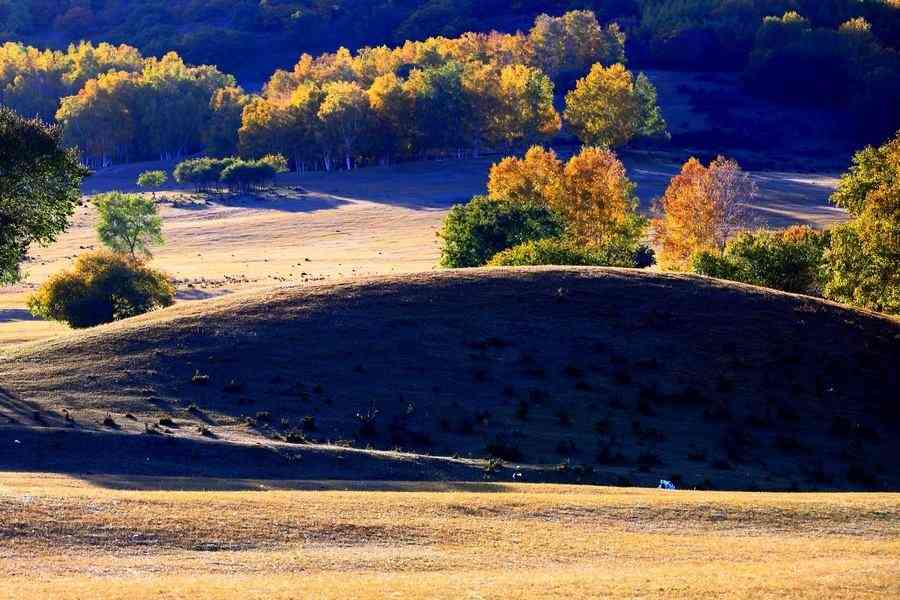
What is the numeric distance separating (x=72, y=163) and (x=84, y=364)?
25.8 feet

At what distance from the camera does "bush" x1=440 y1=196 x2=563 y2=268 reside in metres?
82.8

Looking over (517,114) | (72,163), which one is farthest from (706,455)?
(517,114)

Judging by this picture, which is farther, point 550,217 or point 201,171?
point 201,171

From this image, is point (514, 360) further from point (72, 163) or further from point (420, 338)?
point (72, 163)

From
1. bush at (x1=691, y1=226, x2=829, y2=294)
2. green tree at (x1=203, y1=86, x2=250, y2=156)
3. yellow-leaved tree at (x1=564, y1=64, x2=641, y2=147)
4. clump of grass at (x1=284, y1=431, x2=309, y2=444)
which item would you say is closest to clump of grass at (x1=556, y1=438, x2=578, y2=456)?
clump of grass at (x1=284, y1=431, x2=309, y2=444)

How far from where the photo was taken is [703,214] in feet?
330

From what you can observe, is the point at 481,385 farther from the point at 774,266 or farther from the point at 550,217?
the point at 550,217

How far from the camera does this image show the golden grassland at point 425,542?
2023cm

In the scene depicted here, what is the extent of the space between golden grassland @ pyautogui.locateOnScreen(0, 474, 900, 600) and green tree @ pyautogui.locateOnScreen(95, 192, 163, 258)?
80979 millimetres

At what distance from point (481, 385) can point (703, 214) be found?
60906mm

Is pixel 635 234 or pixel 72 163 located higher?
pixel 72 163

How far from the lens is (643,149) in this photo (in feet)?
638

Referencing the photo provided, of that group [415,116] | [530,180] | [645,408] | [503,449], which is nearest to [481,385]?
[645,408]

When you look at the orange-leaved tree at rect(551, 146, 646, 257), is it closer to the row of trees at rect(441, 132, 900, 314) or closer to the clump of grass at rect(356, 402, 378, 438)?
the row of trees at rect(441, 132, 900, 314)
